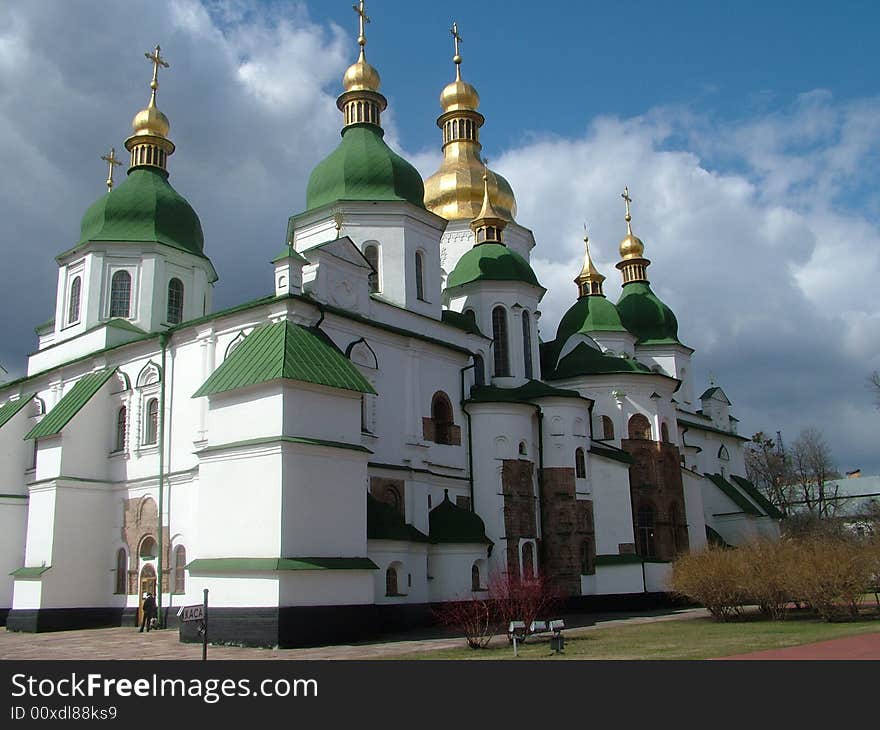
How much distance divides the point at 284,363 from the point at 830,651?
12.1 m

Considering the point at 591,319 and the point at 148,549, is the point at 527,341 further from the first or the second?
the point at 148,549

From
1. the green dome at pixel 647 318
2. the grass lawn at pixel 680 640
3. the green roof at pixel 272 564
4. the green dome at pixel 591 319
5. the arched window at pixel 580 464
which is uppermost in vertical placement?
the green dome at pixel 647 318

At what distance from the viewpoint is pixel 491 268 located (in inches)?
1230

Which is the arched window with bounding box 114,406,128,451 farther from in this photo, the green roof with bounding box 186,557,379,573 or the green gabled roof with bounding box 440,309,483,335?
the green gabled roof with bounding box 440,309,483,335

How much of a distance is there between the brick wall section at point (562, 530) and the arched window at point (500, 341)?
4.12 m

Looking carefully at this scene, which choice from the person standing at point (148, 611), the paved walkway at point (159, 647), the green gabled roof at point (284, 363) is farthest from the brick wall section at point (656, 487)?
the person standing at point (148, 611)

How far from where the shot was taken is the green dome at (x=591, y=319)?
37.3 metres

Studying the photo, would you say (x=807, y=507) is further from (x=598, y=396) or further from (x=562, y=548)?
(x=562, y=548)

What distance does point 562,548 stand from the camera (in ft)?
92.5

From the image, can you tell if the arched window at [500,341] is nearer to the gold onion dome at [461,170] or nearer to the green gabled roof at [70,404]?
the gold onion dome at [461,170]

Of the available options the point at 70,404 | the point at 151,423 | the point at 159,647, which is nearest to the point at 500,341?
the point at 151,423
